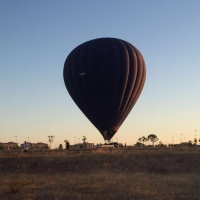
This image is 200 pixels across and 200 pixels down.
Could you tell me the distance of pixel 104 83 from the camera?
5591 centimetres

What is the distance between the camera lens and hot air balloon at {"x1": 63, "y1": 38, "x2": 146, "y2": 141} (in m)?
55.6

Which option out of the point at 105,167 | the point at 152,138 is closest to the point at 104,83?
the point at 105,167

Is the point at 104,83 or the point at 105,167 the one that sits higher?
the point at 104,83

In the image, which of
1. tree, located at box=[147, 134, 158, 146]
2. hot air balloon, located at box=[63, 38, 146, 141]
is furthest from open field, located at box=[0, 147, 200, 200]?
tree, located at box=[147, 134, 158, 146]

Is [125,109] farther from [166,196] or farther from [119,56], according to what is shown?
[166,196]

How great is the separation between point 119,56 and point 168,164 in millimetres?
20566

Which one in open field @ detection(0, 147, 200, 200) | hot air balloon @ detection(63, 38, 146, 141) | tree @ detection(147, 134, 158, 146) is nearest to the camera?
open field @ detection(0, 147, 200, 200)

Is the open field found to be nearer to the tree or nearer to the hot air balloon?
the hot air balloon

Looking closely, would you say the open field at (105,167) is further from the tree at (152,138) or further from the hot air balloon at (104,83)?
the tree at (152,138)

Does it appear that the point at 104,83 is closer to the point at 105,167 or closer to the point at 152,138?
the point at 105,167

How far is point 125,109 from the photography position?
2208 inches

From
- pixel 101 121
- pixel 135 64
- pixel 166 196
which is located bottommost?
pixel 166 196

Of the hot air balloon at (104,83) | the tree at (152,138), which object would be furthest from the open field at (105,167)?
the tree at (152,138)

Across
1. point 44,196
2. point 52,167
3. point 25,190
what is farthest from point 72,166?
point 44,196
